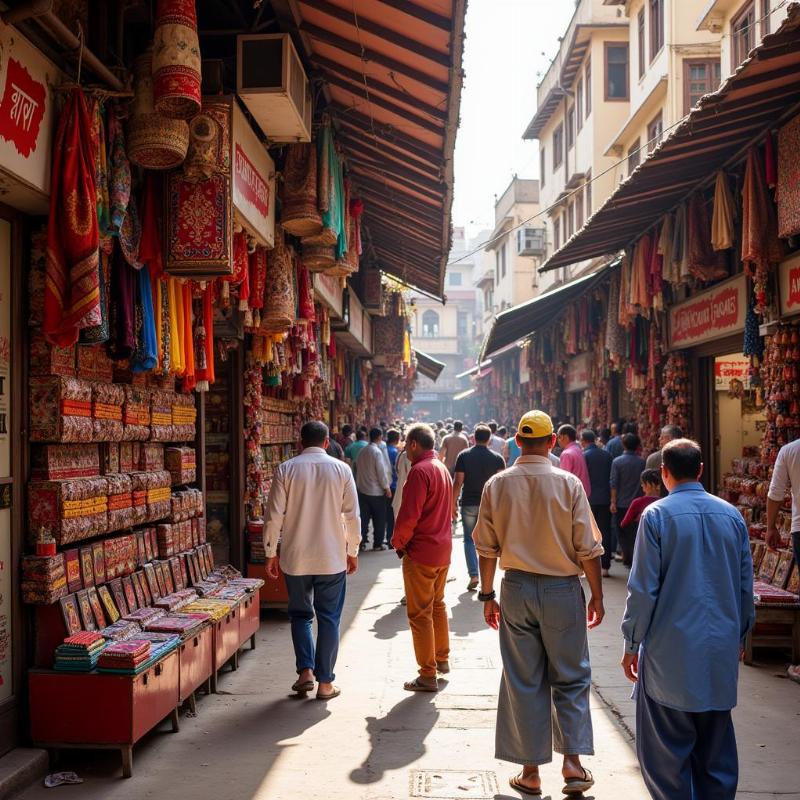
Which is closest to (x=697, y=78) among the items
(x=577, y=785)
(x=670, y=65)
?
(x=670, y=65)

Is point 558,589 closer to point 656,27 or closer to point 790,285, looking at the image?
point 790,285

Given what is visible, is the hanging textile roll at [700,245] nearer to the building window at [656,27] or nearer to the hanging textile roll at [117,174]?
the hanging textile roll at [117,174]

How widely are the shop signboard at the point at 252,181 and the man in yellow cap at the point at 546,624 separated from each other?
266 cm

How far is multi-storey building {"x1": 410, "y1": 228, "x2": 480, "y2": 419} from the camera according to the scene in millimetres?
60531

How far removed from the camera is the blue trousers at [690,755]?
141 inches

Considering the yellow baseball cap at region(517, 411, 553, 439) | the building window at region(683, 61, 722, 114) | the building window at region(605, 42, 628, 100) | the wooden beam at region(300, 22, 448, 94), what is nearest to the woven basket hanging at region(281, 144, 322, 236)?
the wooden beam at region(300, 22, 448, 94)

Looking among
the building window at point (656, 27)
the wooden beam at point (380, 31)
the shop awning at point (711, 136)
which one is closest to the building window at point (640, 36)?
the building window at point (656, 27)

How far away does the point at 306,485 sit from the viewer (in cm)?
616

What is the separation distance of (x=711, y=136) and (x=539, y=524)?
5.12 meters

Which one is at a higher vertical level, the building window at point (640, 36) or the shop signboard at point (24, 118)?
the building window at point (640, 36)

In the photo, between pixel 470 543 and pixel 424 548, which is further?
pixel 470 543

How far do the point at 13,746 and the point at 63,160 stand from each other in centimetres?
293

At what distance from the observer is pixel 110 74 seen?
469 cm

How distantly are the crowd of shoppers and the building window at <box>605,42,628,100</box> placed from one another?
18.4 m
